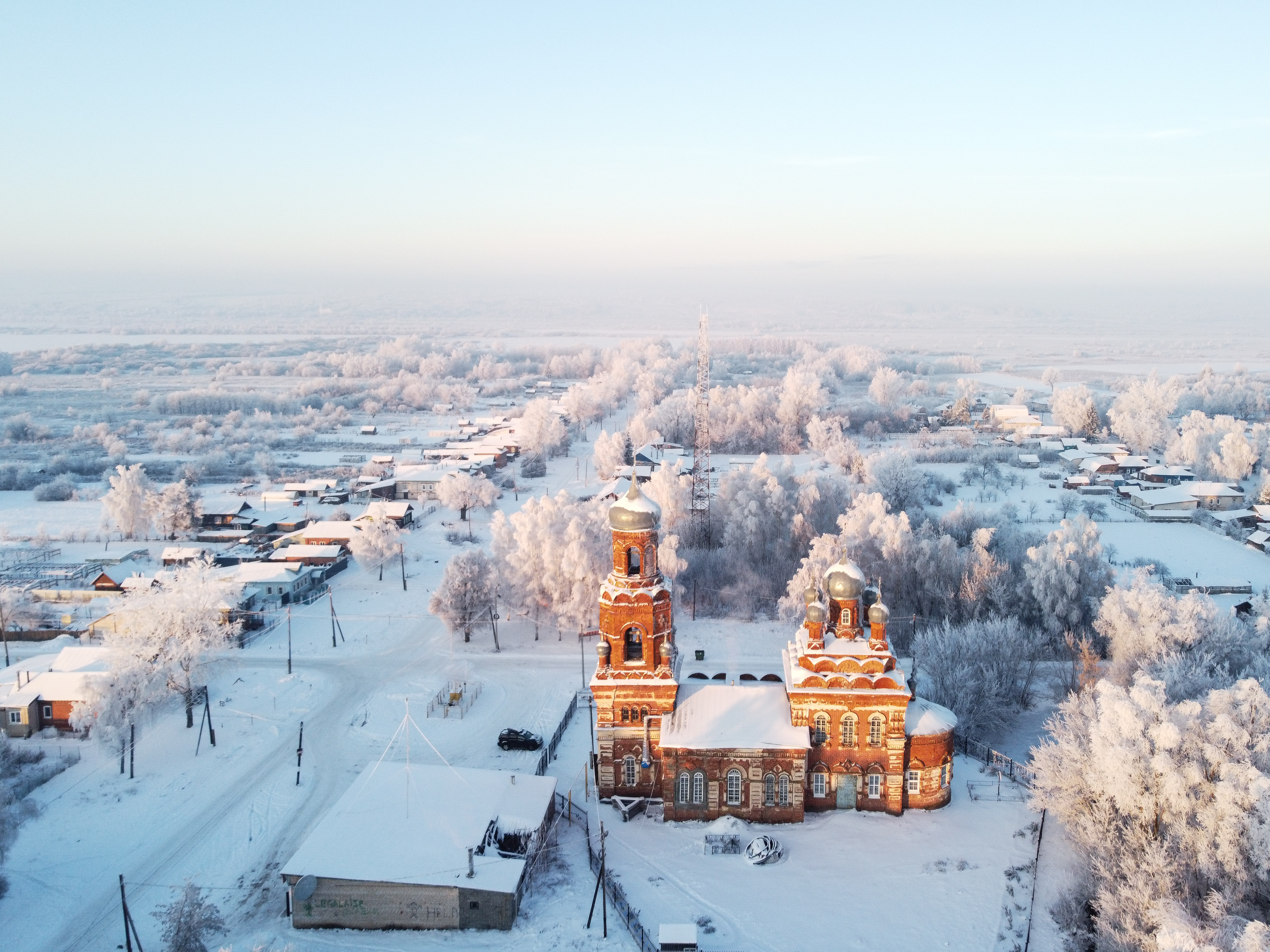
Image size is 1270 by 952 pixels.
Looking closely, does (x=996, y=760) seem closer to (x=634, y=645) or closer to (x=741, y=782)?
(x=741, y=782)

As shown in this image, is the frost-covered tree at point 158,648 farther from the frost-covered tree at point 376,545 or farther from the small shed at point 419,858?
the frost-covered tree at point 376,545

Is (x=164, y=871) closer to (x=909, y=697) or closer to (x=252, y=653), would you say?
(x=252, y=653)

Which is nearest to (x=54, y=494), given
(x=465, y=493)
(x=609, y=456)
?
(x=465, y=493)

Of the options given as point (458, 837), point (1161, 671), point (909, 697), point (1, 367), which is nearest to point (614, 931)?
point (458, 837)

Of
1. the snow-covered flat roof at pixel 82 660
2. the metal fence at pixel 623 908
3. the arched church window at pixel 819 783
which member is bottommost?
the metal fence at pixel 623 908

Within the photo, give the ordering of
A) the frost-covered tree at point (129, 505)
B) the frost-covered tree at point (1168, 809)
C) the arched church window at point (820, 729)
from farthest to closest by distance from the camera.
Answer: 1. the frost-covered tree at point (129, 505)
2. the arched church window at point (820, 729)
3. the frost-covered tree at point (1168, 809)

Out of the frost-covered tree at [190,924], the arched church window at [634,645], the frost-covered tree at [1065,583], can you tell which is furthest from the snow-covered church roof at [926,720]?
the frost-covered tree at [190,924]
